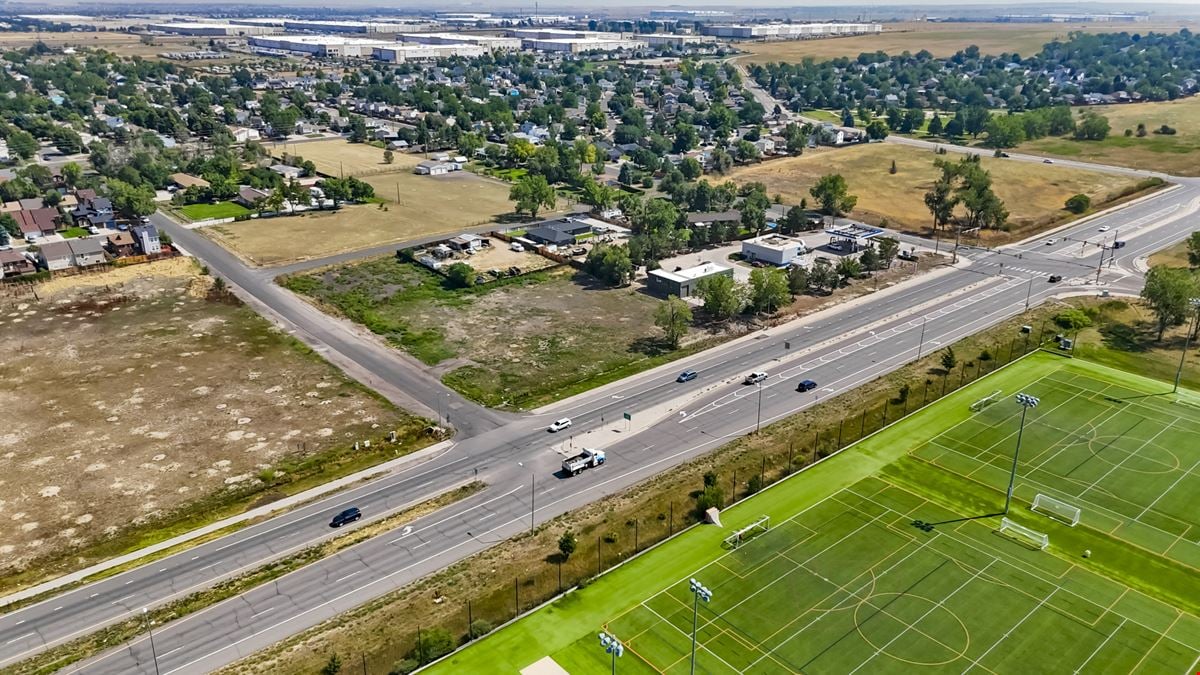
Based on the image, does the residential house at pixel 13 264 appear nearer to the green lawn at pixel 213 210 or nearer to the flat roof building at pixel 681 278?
the green lawn at pixel 213 210

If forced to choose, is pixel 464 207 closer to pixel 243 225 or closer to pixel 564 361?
pixel 243 225

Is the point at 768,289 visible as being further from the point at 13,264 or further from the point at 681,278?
the point at 13,264

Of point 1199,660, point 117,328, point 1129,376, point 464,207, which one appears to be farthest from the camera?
point 464,207

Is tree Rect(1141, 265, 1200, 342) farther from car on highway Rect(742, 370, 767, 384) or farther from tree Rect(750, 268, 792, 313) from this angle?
car on highway Rect(742, 370, 767, 384)

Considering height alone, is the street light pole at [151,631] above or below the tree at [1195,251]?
below

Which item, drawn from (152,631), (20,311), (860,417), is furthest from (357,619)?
(20,311)

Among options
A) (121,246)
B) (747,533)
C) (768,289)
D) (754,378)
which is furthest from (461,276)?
(747,533)

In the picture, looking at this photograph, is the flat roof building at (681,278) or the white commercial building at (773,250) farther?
the white commercial building at (773,250)

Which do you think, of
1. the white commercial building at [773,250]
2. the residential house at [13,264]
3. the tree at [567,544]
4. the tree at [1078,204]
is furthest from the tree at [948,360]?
the residential house at [13,264]
